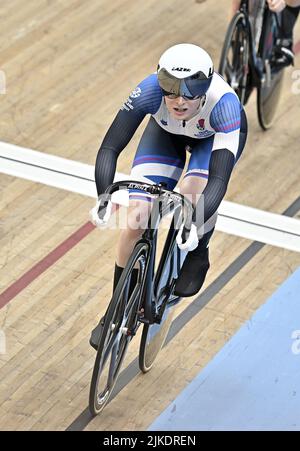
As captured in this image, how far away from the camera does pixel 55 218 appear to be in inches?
253

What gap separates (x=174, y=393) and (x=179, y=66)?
5.26ft

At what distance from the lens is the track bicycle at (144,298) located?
15.7ft

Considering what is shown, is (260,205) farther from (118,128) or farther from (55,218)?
(118,128)

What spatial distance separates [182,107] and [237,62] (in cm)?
237

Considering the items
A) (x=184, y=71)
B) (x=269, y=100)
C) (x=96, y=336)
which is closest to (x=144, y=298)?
(x=96, y=336)

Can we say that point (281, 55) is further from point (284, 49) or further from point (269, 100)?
point (269, 100)

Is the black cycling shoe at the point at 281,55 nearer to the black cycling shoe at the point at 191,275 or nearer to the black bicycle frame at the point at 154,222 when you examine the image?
the black cycling shoe at the point at 191,275

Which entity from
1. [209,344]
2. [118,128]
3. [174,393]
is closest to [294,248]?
[209,344]

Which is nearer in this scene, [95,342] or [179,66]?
[179,66]

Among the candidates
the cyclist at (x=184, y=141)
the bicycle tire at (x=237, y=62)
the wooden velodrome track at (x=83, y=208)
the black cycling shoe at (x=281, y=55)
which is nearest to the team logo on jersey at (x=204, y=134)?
the cyclist at (x=184, y=141)

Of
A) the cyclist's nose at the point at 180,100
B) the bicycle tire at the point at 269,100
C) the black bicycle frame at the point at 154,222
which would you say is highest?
the cyclist's nose at the point at 180,100

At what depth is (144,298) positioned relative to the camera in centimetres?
506

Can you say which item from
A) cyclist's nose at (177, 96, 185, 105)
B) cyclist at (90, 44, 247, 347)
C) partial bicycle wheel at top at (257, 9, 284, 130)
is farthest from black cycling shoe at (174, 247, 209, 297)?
partial bicycle wheel at top at (257, 9, 284, 130)
